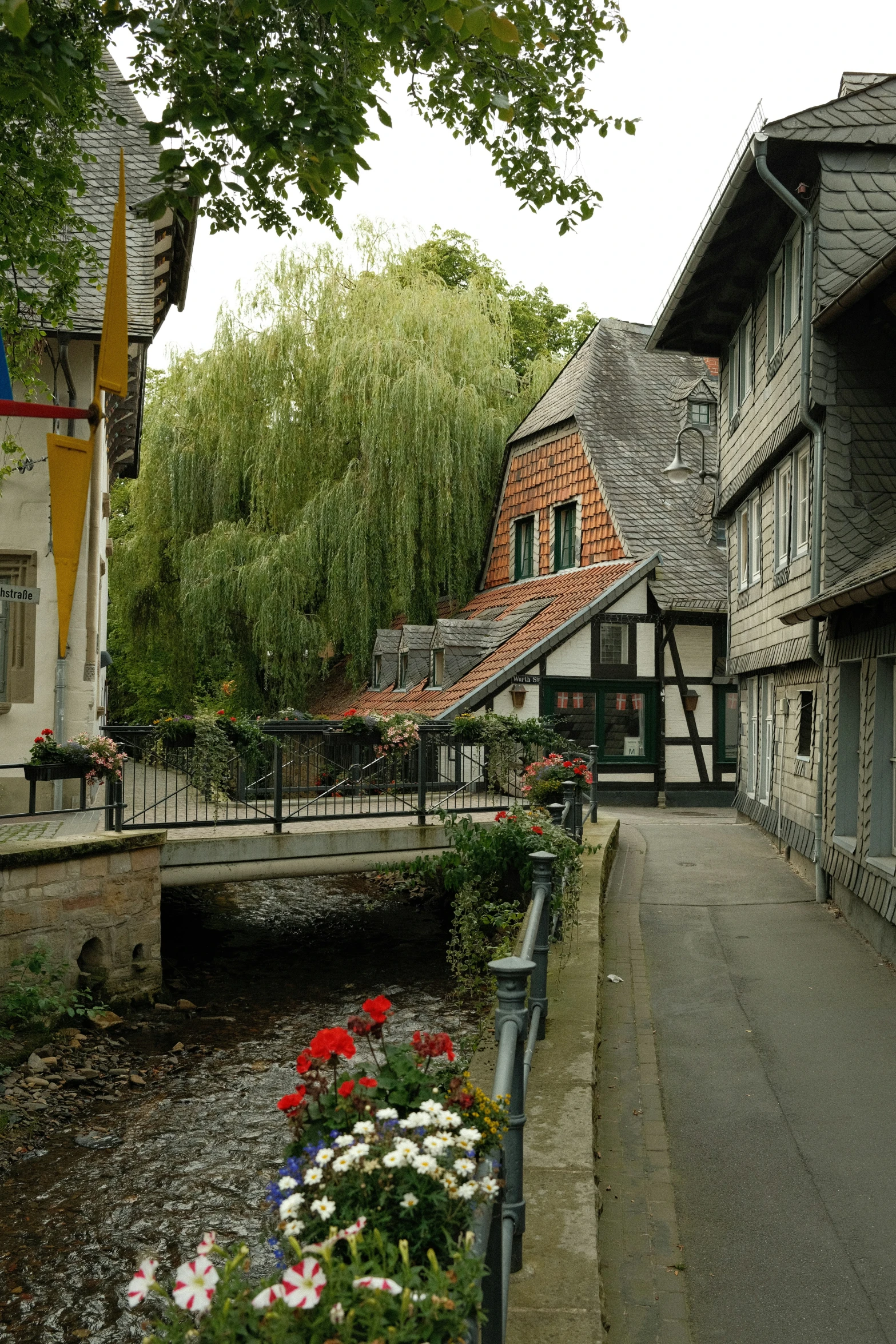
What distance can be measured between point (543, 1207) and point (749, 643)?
13513 mm

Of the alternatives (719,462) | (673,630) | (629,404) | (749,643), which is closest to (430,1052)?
(749,643)

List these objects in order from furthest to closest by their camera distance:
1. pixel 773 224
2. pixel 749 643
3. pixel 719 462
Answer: pixel 719 462, pixel 749 643, pixel 773 224

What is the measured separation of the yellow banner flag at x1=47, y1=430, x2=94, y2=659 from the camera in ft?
23.7

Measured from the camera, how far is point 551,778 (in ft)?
46.1

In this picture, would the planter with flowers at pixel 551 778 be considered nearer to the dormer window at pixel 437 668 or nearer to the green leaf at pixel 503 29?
the dormer window at pixel 437 668

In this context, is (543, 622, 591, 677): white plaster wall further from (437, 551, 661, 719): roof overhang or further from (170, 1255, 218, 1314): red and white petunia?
(170, 1255, 218, 1314): red and white petunia

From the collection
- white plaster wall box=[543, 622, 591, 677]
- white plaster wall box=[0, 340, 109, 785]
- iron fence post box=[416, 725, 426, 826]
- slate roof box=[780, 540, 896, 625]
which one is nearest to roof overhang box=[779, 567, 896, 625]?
slate roof box=[780, 540, 896, 625]

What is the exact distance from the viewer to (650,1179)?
4945 mm

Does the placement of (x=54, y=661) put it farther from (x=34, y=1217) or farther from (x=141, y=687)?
(x=141, y=687)

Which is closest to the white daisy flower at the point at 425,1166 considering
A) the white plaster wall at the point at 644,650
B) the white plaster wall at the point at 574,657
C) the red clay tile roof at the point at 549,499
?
the white plaster wall at the point at 574,657

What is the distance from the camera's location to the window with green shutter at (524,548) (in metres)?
25.5

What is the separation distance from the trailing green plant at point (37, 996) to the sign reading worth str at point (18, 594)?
3354 millimetres

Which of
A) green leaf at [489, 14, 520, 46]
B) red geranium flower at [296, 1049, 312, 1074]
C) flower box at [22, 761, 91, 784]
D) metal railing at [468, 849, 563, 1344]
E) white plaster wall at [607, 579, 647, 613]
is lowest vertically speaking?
metal railing at [468, 849, 563, 1344]

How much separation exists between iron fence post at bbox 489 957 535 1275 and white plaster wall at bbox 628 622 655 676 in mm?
19373
